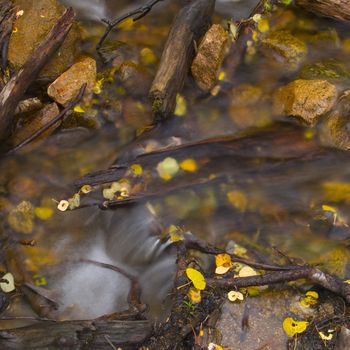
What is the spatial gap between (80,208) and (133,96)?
1.25m

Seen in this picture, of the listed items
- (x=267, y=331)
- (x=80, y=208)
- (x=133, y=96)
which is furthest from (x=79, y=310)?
(x=133, y=96)

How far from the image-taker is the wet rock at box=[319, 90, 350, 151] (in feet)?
13.9

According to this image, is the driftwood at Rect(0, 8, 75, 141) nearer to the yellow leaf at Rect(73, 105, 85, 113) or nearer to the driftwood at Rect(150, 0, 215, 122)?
the yellow leaf at Rect(73, 105, 85, 113)

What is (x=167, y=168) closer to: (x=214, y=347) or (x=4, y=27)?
(x=214, y=347)

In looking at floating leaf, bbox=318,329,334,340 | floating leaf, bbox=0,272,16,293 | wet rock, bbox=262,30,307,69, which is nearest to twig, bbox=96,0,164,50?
wet rock, bbox=262,30,307,69

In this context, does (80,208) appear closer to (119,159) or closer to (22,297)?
(119,159)

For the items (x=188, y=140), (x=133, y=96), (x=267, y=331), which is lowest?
(x=267, y=331)

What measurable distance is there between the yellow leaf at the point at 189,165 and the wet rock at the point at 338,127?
1211 millimetres

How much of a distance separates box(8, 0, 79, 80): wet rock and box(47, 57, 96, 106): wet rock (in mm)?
134

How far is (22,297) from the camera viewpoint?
3588 mm

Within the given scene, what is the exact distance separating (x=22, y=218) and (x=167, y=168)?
53.6 inches

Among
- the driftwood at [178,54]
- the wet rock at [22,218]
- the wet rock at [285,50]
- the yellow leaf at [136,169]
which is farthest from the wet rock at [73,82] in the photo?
the wet rock at [285,50]

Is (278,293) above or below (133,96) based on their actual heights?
below

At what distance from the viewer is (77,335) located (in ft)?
10.0
